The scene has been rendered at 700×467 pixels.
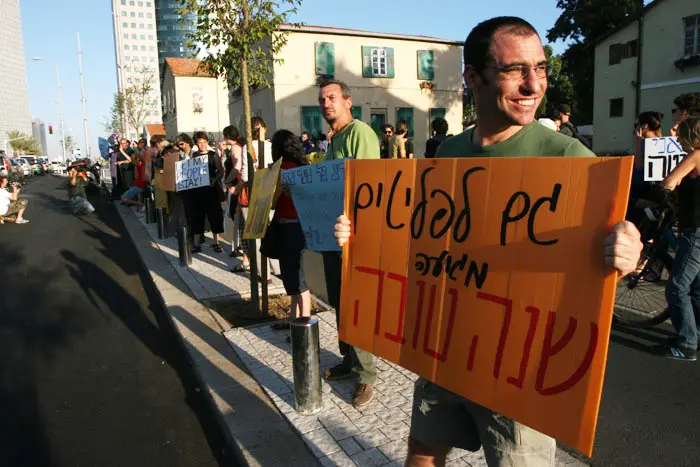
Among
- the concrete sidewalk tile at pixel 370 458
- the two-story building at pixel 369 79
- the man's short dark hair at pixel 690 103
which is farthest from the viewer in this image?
the two-story building at pixel 369 79

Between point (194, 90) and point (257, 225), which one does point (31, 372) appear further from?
point (194, 90)

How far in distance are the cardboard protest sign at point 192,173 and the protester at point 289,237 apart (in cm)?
371

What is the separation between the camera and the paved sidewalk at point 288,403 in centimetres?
288

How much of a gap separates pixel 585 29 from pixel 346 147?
39.1m

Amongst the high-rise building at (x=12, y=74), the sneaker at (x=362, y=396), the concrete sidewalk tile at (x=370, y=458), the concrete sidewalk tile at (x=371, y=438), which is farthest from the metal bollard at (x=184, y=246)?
the high-rise building at (x=12, y=74)

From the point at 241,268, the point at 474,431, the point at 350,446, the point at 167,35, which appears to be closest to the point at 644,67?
the point at 241,268

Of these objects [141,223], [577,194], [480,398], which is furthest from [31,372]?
[141,223]

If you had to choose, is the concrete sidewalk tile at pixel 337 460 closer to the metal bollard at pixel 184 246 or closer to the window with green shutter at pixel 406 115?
the metal bollard at pixel 184 246

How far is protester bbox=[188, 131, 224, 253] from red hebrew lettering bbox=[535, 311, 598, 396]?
23.7 ft

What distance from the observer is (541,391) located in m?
1.59

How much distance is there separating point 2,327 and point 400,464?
4.83 meters

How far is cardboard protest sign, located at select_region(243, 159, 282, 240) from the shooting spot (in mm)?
4223

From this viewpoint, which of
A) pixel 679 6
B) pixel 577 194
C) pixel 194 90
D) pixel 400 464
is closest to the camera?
pixel 577 194

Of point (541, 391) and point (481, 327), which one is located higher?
point (481, 327)
